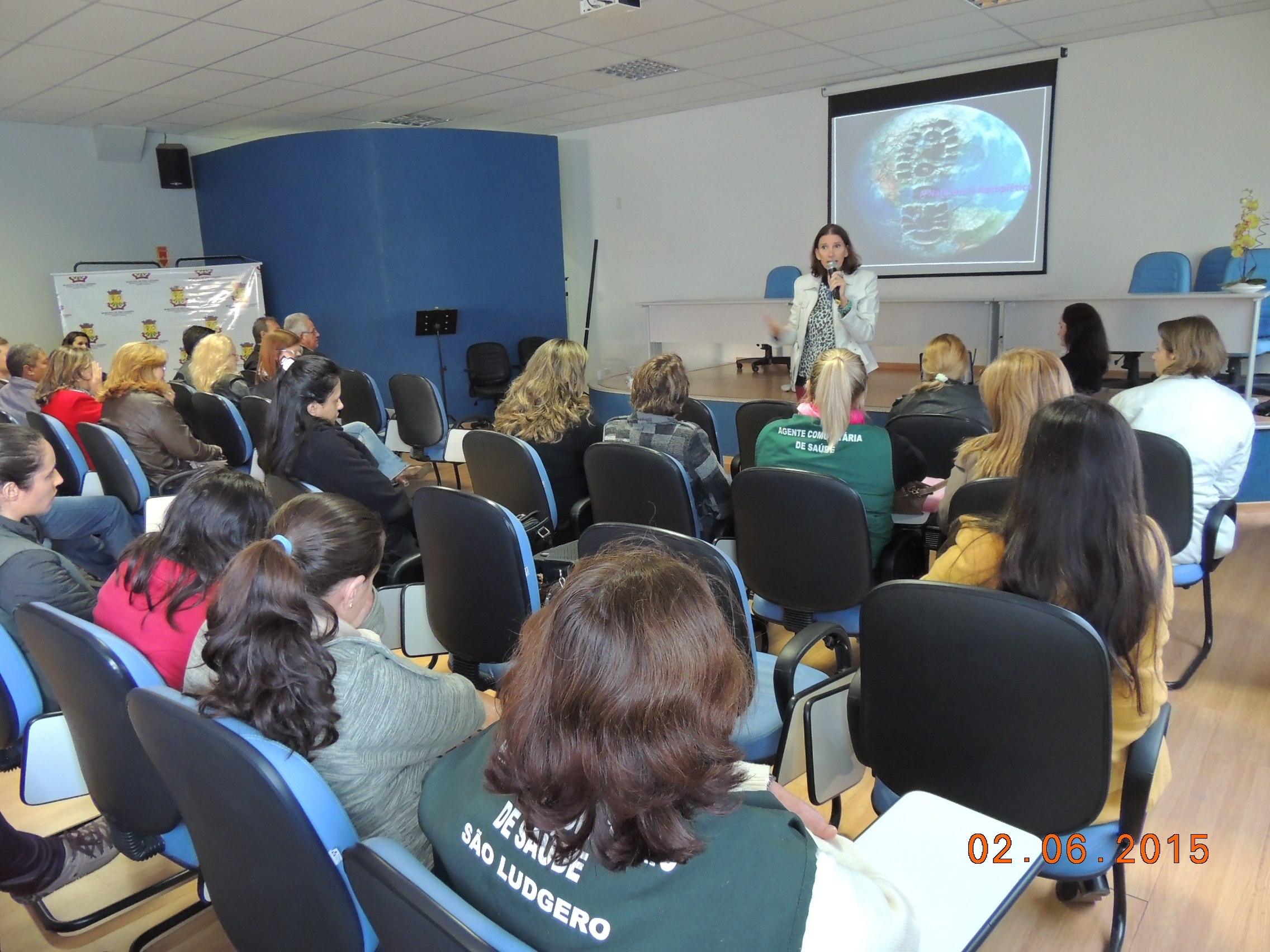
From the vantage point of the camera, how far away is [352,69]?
592 cm

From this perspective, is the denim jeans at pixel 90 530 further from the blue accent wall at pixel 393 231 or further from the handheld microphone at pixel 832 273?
the blue accent wall at pixel 393 231

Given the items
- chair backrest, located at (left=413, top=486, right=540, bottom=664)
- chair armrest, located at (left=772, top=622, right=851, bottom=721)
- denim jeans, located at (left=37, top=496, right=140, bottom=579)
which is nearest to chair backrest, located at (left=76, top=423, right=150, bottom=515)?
denim jeans, located at (left=37, top=496, right=140, bottom=579)

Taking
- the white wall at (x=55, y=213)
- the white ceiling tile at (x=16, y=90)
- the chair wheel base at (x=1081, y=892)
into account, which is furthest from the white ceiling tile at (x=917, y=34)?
the white wall at (x=55, y=213)

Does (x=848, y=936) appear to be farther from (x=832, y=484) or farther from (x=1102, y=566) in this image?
(x=832, y=484)

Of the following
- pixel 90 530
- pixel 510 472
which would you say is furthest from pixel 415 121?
pixel 510 472

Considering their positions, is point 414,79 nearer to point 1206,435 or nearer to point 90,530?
point 90,530

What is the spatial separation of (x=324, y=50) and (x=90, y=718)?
511 cm

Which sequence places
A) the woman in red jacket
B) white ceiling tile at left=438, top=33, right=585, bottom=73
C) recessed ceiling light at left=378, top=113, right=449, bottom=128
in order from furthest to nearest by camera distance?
recessed ceiling light at left=378, top=113, right=449, bottom=128
white ceiling tile at left=438, top=33, right=585, bottom=73
the woman in red jacket

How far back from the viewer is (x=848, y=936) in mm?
779

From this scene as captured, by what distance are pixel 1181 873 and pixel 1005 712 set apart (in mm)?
995

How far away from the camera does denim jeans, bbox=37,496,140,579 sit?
10.5ft

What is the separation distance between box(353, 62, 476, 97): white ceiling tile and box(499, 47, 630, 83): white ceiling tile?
15.0 inches

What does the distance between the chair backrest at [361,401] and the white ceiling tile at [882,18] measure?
3542 millimetres

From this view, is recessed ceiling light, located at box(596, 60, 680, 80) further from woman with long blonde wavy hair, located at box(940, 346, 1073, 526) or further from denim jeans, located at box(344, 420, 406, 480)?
woman with long blonde wavy hair, located at box(940, 346, 1073, 526)
